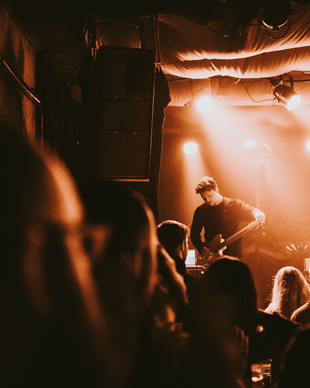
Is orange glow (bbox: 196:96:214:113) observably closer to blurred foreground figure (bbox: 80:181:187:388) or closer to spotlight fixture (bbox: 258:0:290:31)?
spotlight fixture (bbox: 258:0:290:31)

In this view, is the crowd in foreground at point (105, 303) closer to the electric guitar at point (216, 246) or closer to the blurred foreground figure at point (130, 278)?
the blurred foreground figure at point (130, 278)

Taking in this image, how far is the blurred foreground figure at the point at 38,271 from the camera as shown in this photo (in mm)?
606

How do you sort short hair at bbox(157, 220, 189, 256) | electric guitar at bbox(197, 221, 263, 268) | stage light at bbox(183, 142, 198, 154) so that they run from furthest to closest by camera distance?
stage light at bbox(183, 142, 198, 154) < electric guitar at bbox(197, 221, 263, 268) < short hair at bbox(157, 220, 189, 256)

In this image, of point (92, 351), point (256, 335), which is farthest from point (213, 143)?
point (92, 351)

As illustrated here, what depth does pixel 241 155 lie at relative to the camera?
843 centimetres

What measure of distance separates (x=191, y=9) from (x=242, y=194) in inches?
232

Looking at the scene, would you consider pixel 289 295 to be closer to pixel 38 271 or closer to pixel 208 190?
pixel 208 190

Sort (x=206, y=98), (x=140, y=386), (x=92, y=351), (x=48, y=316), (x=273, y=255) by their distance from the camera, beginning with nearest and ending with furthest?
(x=48, y=316)
(x=92, y=351)
(x=140, y=386)
(x=206, y=98)
(x=273, y=255)

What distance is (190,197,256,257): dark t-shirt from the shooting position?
17.6ft

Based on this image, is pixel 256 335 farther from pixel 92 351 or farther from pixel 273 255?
pixel 273 255

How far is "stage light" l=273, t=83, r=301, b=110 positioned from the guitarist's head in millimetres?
1490

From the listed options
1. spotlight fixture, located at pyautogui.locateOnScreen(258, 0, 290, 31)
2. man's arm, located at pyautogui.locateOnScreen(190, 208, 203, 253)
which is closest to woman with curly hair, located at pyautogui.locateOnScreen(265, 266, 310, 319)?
spotlight fixture, located at pyautogui.locateOnScreen(258, 0, 290, 31)

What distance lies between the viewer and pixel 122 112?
10.1ft

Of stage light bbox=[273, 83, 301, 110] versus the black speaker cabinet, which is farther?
stage light bbox=[273, 83, 301, 110]
